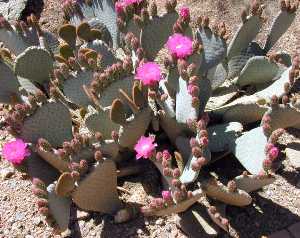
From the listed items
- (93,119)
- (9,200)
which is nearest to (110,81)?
(93,119)

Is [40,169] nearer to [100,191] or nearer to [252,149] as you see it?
[100,191]

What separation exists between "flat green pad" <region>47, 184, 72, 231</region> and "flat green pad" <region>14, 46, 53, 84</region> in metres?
0.72

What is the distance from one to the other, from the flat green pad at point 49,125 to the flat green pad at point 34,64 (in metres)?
0.36

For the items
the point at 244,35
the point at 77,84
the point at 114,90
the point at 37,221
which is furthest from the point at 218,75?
the point at 37,221

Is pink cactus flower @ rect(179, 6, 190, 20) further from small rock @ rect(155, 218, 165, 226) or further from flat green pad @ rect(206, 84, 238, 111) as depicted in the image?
small rock @ rect(155, 218, 165, 226)

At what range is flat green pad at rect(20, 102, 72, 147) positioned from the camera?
2.50 meters

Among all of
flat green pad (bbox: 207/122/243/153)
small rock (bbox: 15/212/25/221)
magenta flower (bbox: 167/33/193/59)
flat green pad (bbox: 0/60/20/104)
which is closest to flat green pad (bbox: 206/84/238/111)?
flat green pad (bbox: 207/122/243/153)

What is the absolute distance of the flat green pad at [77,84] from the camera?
2623 millimetres

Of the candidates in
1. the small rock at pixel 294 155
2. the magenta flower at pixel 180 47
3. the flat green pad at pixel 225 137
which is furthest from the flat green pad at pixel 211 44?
the small rock at pixel 294 155

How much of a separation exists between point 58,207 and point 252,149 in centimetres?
91

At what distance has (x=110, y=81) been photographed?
251 centimetres

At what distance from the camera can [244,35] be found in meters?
2.95

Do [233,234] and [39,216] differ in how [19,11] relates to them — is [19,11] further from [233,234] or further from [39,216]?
[233,234]

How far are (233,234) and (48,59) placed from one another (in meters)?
1.26
